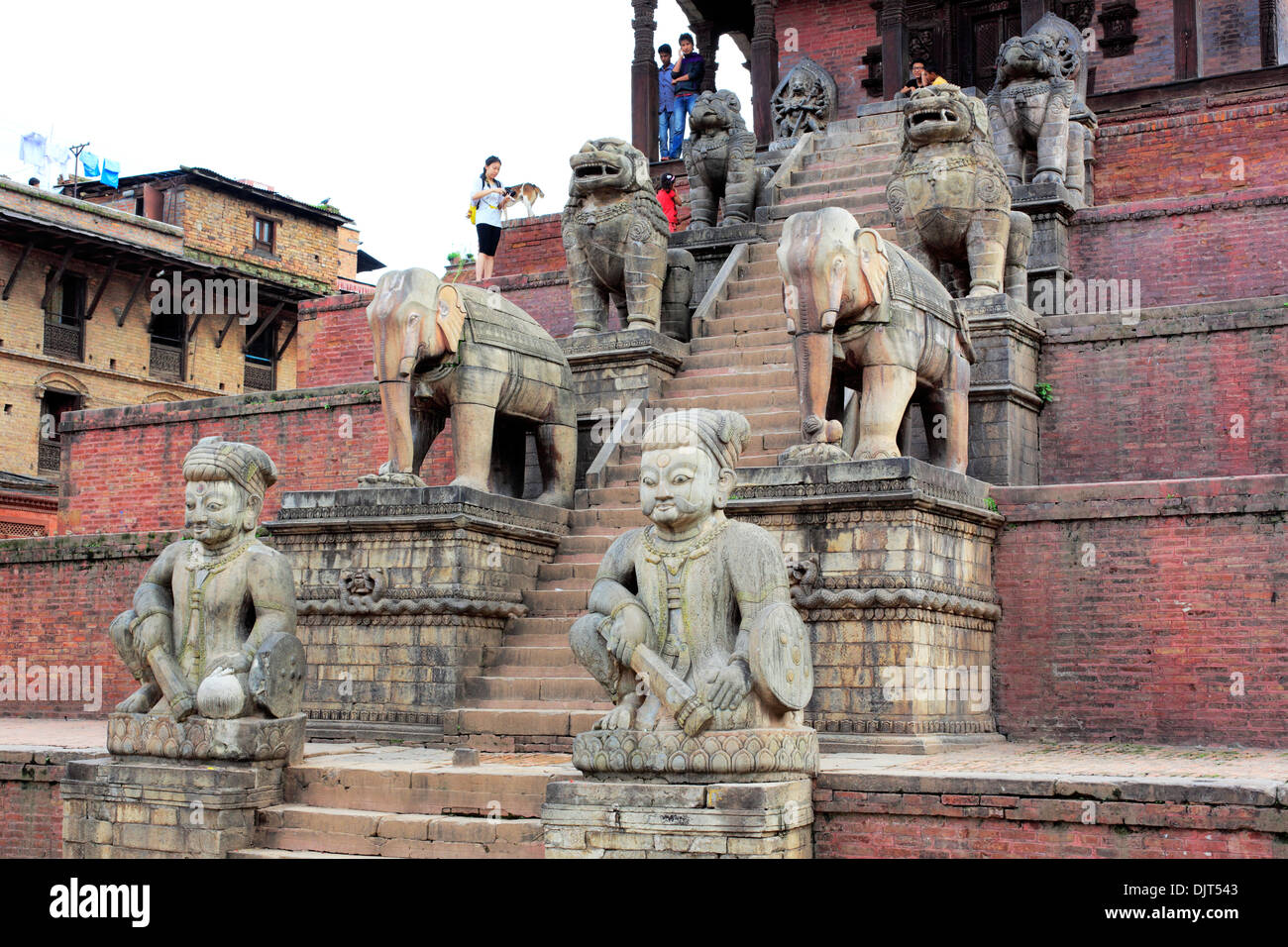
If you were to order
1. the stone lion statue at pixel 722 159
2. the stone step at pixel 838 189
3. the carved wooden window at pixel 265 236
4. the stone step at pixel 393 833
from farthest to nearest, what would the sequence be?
the carved wooden window at pixel 265 236 → the stone lion statue at pixel 722 159 → the stone step at pixel 838 189 → the stone step at pixel 393 833

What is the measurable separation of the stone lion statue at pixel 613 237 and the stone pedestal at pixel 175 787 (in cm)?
598

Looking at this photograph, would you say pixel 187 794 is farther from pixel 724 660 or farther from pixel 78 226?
pixel 78 226

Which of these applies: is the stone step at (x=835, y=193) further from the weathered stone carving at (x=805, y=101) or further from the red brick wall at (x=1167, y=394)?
the red brick wall at (x=1167, y=394)

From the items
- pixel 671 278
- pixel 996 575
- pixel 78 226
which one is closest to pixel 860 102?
pixel 671 278

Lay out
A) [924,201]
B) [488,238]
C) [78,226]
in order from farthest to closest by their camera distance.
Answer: [78,226] → [488,238] → [924,201]

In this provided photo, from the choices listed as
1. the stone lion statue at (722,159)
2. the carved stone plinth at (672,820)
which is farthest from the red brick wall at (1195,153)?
the carved stone plinth at (672,820)

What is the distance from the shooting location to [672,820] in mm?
7535

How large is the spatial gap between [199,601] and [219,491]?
2.09 ft

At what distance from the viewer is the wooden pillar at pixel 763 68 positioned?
74.2ft

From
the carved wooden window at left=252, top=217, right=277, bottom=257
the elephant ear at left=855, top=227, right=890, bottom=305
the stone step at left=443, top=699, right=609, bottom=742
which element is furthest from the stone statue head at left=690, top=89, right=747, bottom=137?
the carved wooden window at left=252, top=217, right=277, bottom=257

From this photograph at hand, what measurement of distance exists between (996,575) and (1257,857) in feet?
14.7

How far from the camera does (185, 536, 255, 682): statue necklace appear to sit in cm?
912

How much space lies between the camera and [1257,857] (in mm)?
7262

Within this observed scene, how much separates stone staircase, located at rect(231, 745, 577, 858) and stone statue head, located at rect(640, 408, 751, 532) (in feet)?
5.16
